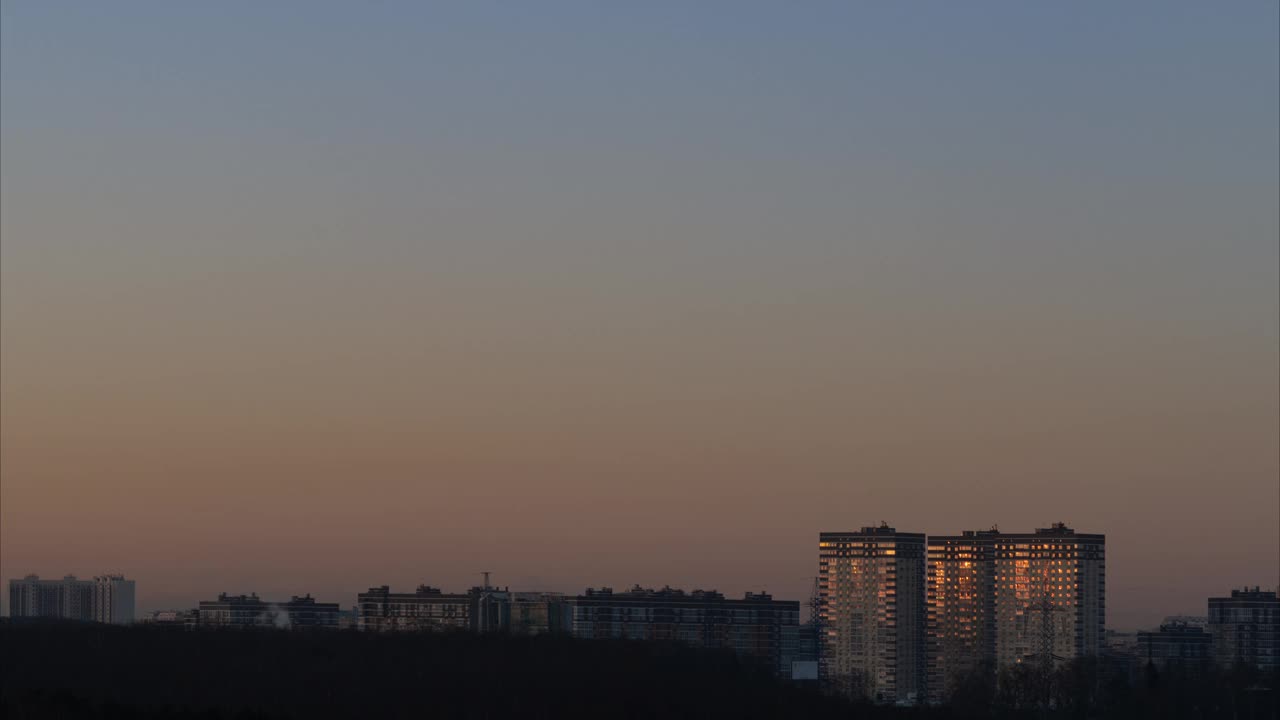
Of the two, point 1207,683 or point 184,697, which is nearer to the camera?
point 184,697

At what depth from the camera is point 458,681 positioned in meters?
175

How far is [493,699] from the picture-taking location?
170125mm

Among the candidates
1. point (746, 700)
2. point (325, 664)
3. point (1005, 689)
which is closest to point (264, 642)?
point (325, 664)

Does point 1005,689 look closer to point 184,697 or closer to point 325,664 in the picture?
point 325,664

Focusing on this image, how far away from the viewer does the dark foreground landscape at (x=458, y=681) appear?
535 ft

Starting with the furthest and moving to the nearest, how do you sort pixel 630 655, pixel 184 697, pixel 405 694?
pixel 630 655 < pixel 405 694 < pixel 184 697

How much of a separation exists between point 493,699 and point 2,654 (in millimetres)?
38961

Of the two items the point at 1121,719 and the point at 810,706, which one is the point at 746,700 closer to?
the point at 810,706

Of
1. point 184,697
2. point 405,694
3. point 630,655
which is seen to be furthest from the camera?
point 630,655

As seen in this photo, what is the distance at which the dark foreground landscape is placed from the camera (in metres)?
163

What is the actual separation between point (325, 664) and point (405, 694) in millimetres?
9104

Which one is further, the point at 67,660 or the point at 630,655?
the point at 630,655

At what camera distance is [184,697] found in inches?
6270

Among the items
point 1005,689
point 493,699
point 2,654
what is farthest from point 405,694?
point 1005,689
